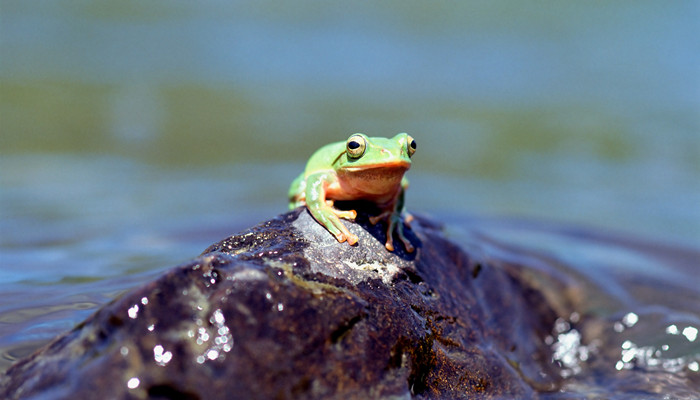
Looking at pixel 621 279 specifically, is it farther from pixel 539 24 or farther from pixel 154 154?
pixel 539 24

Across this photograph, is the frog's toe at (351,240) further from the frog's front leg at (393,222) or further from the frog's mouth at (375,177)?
the frog's mouth at (375,177)

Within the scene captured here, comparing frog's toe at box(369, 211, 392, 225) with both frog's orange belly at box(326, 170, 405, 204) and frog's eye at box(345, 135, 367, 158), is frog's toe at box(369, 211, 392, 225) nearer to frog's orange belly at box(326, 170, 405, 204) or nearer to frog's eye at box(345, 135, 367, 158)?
frog's orange belly at box(326, 170, 405, 204)

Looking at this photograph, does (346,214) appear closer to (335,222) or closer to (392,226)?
(335,222)

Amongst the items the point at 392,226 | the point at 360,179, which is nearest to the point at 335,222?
the point at 360,179

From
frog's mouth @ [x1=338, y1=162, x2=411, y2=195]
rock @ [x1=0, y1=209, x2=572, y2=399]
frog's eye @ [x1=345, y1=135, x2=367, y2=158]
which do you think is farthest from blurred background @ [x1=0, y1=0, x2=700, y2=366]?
frog's eye @ [x1=345, y1=135, x2=367, y2=158]

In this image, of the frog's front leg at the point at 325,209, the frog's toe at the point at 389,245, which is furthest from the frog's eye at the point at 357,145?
the frog's toe at the point at 389,245

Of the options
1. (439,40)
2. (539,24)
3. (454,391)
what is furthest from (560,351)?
(539,24)

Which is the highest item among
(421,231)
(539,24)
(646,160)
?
(539,24)
